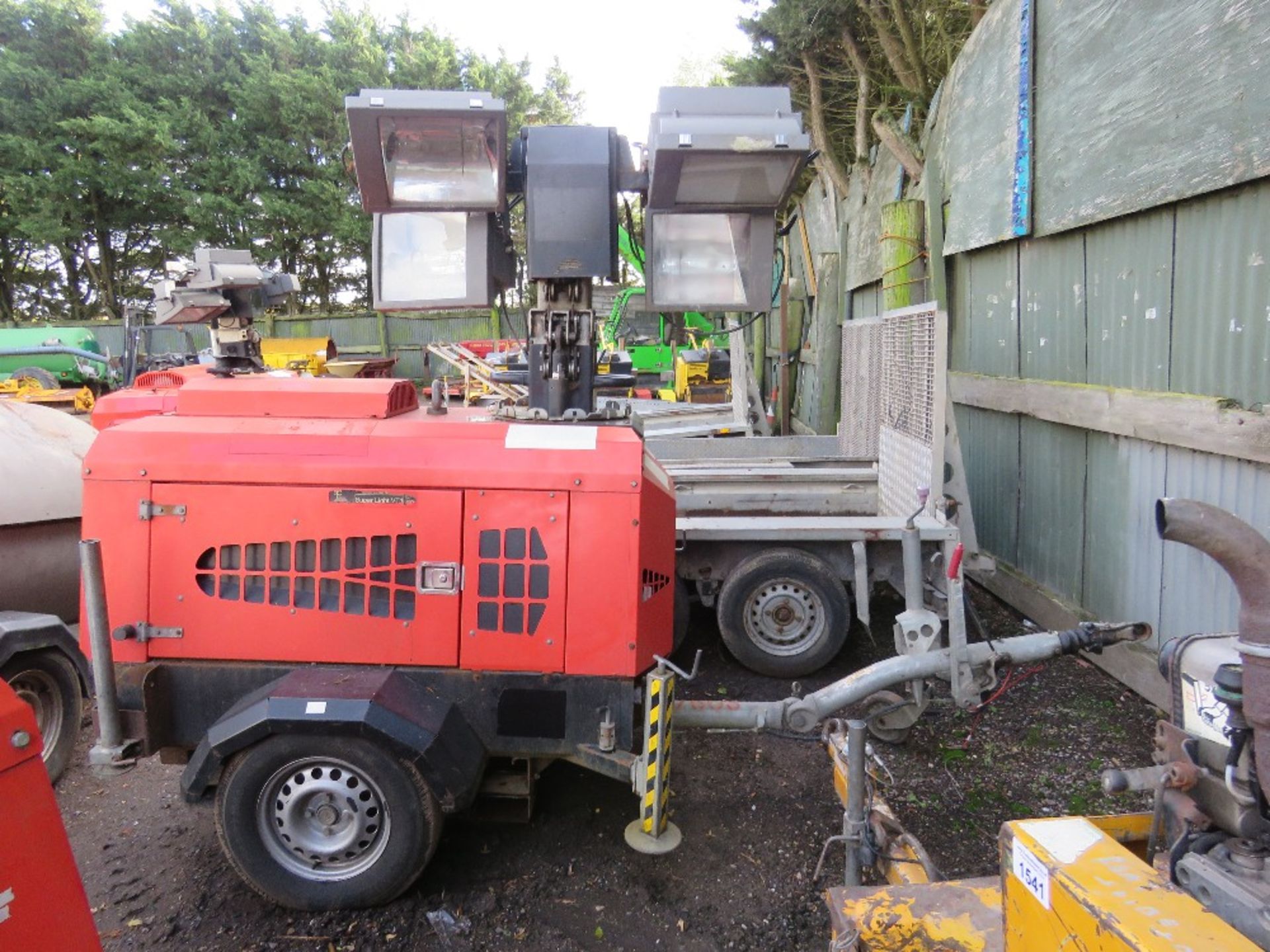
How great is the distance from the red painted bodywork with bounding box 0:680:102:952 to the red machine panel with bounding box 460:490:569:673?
1570 mm

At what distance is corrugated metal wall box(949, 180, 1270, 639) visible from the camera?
4.02 m

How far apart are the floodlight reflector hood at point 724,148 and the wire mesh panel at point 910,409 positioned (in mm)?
1954

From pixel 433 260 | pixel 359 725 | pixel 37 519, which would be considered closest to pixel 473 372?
pixel 37 519

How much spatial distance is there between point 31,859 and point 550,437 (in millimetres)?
2086

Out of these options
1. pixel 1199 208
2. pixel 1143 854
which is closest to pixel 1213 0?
pixel 1199 208

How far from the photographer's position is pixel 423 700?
324 cm

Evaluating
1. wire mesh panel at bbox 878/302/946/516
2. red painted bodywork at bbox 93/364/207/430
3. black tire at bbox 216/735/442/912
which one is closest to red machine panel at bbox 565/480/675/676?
black tire at bbox 216/735/442/912

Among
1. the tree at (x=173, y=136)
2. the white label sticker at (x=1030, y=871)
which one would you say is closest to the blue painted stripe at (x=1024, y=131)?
the white label sticker at (x=1030, y=871)

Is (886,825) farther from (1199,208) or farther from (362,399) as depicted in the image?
(1199,208)

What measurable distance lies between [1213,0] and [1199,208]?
929 millimetres

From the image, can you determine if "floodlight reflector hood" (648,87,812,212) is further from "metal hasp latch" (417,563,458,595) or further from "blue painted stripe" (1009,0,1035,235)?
"blue painted stripe" (1009,0,1035,235)

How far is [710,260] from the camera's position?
156 inches

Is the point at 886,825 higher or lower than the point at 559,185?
lower

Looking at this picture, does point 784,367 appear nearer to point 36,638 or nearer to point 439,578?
point 439,578
